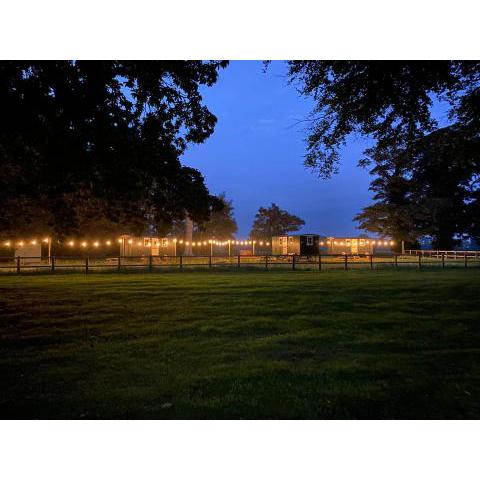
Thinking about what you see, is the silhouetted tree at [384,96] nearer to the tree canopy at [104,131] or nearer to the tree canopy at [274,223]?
the tree canopy at [104,131]

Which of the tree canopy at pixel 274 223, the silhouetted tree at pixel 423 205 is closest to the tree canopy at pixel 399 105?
the silhouetted tree at pixel 423 205

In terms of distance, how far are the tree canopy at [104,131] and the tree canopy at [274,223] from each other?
65672 millimetres

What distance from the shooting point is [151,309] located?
34.5 feet

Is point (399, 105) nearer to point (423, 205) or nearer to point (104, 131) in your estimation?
point (104, 131)

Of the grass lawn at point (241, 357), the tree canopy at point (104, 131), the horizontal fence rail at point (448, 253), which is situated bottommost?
the grass lawn at point (241, 357)

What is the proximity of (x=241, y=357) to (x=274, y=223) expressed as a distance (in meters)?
74.1

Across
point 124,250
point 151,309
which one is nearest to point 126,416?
point 151,309

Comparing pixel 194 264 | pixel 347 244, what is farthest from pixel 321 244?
pixel 194 264

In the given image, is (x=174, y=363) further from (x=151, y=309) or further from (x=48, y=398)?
(x=151, y=309)

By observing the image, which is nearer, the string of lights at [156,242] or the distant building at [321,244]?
the string of lights at [156,242]

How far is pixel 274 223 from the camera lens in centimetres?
7975

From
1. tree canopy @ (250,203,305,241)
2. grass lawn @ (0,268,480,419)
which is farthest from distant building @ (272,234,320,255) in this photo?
tree canopy @ (250,203,305,241)

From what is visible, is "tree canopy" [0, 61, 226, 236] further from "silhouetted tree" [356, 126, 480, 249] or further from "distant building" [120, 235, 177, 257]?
"silhouetted tree" [356, 126, 480, 249]

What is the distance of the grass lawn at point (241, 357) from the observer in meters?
4.42
